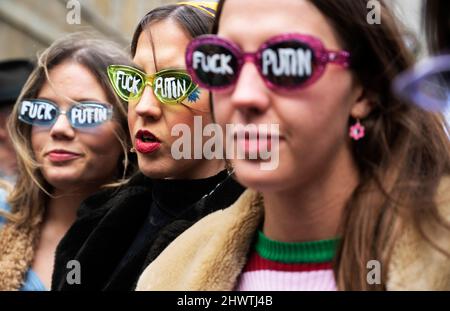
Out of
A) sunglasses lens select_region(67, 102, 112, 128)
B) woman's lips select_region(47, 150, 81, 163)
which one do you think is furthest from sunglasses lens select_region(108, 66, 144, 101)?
woman's lips select_region(47, 150, 81, 163)

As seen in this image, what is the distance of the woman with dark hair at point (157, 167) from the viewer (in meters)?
2.60

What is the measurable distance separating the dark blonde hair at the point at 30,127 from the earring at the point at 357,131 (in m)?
1.50

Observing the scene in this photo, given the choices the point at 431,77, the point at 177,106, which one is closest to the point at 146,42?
the point at 177,106

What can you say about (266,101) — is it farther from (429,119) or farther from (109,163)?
(109,163)

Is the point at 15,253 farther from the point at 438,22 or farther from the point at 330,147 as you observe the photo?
the point at 438,22

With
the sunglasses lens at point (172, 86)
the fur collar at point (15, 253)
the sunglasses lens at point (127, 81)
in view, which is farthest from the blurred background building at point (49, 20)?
the sunglasses lens at point (172, 86)

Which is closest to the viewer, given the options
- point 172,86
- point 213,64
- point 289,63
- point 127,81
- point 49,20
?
point 289,63

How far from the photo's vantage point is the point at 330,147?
6.21 ft

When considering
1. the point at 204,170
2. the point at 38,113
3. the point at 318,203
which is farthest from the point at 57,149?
the point at 318,203

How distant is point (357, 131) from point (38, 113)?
174cm

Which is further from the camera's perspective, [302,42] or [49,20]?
[49,20]
